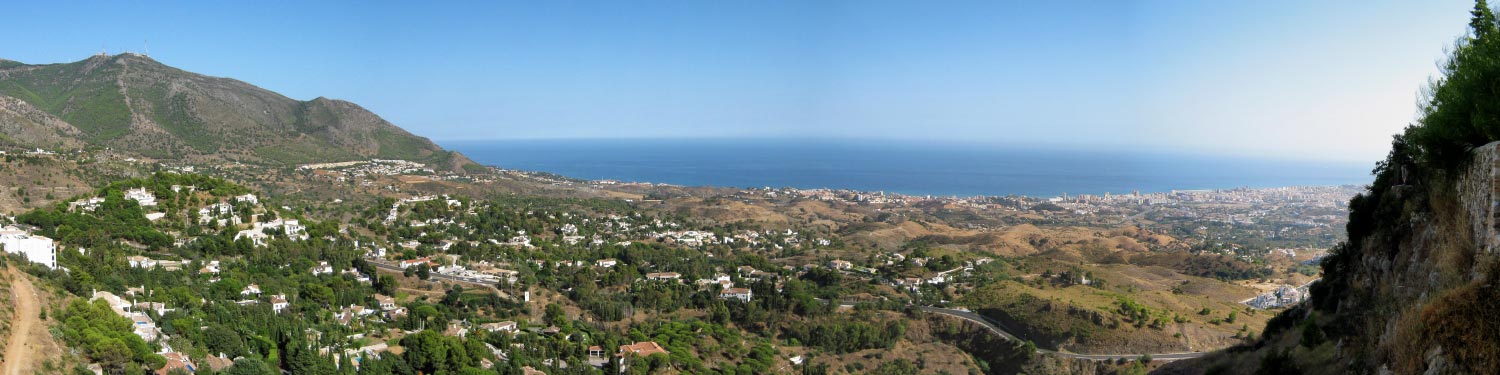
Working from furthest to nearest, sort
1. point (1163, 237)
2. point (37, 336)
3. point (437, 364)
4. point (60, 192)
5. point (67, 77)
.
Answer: point (67, 77) → point (1163, 237) → point (60, 192) → point (437, 364) → point (37, 336)

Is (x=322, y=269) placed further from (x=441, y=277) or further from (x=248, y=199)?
(x=248, y=199)

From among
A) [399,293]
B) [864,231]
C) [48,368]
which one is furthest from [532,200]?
[48,368]

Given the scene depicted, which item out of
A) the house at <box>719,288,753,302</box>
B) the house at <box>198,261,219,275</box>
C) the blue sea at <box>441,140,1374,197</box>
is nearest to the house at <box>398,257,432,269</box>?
the house at <box>198,261,219,275</box>

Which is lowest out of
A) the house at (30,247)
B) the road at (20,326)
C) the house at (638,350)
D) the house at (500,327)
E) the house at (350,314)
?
the house at (638,350)

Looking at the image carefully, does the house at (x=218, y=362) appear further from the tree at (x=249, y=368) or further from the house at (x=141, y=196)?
the house at (x=141, y=196)

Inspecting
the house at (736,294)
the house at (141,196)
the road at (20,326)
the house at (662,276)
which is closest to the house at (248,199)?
the house at (141,196)

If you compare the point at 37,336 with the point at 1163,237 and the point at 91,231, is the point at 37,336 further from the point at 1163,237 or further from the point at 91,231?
the point at 1163,237
